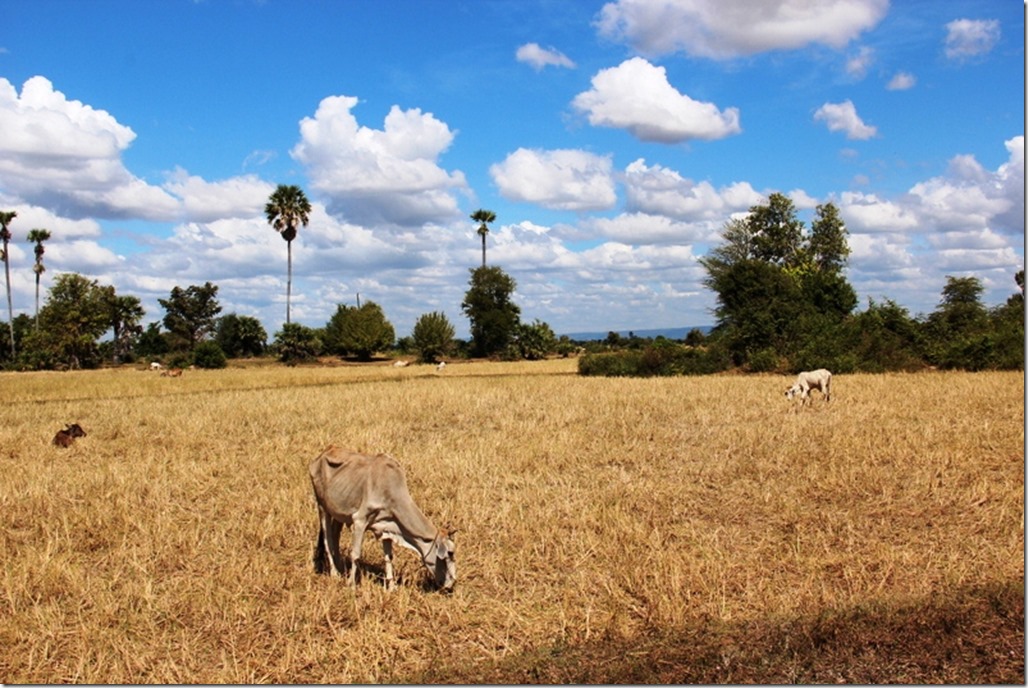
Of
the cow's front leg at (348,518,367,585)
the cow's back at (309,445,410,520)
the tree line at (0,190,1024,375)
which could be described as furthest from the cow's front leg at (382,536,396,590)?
the tree line at (0,190,1024,375)

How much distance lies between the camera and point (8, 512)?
11820 mm

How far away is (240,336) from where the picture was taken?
77.9 m

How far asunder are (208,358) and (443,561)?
62696mm

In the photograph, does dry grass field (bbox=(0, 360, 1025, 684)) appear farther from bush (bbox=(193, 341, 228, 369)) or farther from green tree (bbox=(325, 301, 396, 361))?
green tree (bbox=(325, 301, 396, 361))

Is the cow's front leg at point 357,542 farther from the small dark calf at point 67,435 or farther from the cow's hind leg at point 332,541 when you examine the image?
the small dark calf at point 67,435

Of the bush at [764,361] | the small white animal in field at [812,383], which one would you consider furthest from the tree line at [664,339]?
the small white animal in field at [812,383]

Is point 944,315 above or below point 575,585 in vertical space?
above

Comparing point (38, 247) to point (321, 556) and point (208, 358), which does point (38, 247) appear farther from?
point (321, 556)

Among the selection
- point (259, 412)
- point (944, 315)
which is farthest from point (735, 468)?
point (944, 315)

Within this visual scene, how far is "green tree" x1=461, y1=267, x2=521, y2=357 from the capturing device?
3083 inches

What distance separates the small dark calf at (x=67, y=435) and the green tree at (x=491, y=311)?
192 ft

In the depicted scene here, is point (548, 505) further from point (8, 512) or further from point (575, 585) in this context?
point (8, 512)

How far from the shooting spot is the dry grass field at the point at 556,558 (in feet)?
21.7

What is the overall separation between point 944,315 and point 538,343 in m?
41.8
